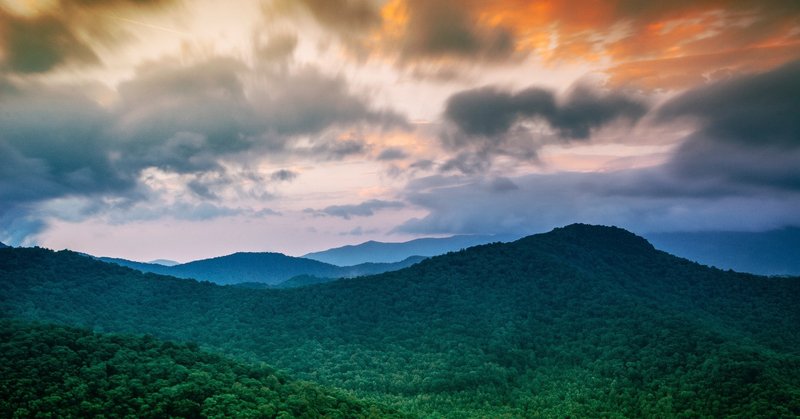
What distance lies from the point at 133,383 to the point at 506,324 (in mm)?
93149

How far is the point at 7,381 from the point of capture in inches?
1978

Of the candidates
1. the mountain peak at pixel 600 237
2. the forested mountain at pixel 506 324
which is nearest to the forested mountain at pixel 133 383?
the forested mountain at pixel 506 324

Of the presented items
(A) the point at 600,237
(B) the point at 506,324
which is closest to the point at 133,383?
(B) the point at 506,324

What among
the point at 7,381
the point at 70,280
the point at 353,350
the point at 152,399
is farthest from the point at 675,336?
the point at 70,280

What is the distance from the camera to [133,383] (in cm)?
5769

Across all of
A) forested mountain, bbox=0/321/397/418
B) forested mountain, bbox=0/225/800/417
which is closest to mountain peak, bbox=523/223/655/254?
forested mountain, bbox=0/225/800/417

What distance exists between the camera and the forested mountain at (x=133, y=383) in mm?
50031

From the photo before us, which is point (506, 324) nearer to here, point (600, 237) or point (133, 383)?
point (600, 237)

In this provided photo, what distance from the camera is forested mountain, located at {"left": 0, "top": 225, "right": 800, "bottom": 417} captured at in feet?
264

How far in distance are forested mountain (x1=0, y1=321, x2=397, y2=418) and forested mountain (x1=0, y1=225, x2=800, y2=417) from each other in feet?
77.3

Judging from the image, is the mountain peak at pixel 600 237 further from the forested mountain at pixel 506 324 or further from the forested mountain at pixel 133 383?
the forested mountain at pixel 133 383

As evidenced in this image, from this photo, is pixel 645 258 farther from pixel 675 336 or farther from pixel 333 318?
pixel 333 318

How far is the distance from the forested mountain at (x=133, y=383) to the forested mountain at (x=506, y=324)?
77.3 feet

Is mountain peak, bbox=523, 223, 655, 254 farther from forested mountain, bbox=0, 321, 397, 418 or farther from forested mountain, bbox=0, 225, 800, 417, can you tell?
forested mountain, bbox=0, 321, 397, 418
